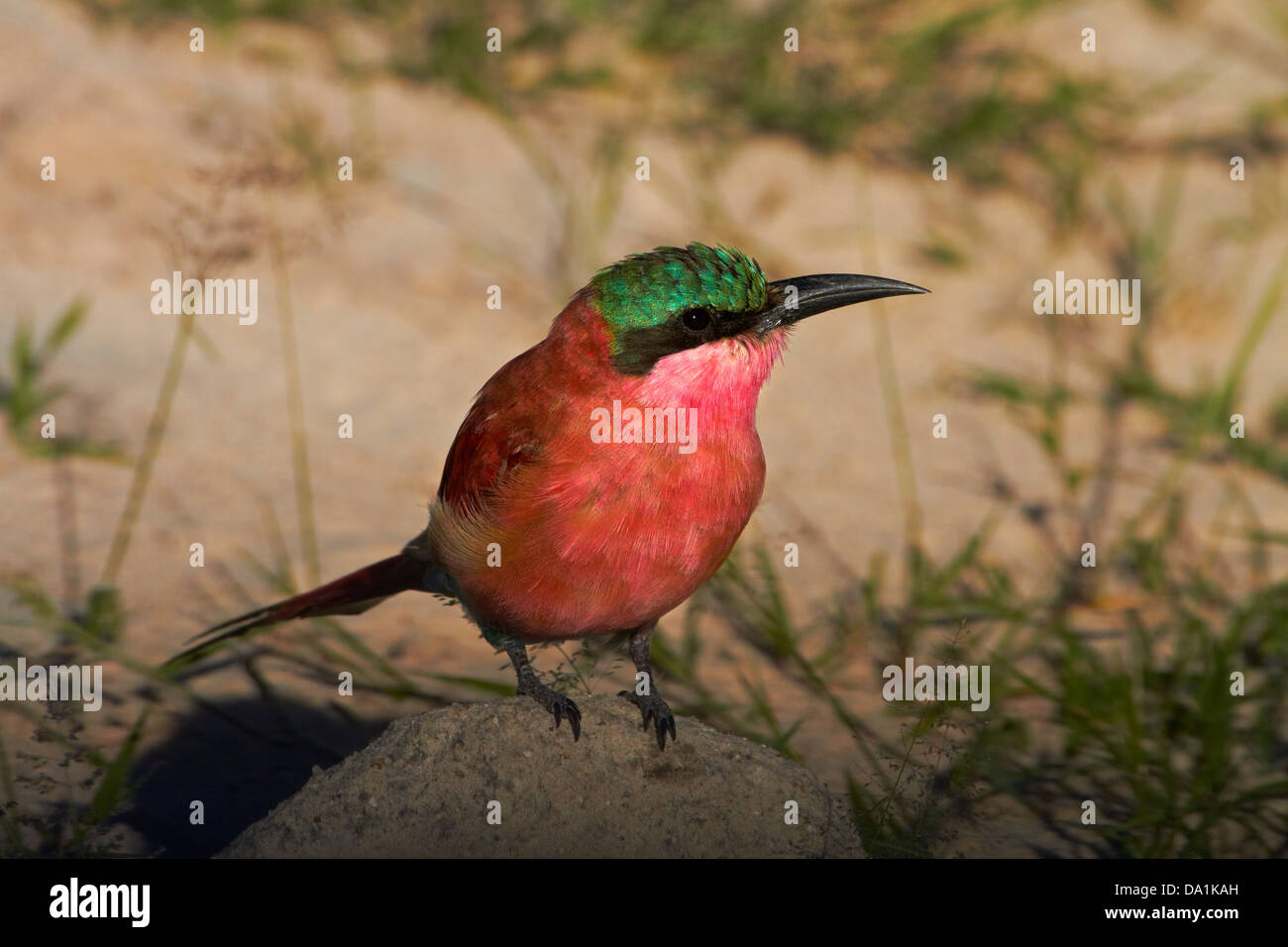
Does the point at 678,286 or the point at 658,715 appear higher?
the point at 678,286

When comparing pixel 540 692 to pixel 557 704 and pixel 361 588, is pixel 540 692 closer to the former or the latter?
pixel 557 704

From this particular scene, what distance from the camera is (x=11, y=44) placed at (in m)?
7.16

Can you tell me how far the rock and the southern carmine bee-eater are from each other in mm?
93

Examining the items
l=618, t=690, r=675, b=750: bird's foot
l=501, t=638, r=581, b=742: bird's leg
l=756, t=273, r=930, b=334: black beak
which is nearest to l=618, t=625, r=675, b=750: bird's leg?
l=618, t=690, r=675, b=750: bird's foot

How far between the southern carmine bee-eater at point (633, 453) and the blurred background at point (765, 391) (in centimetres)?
37

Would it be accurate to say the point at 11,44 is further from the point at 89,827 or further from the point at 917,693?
the point at 917,693

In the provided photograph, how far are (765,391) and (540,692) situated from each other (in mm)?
3681

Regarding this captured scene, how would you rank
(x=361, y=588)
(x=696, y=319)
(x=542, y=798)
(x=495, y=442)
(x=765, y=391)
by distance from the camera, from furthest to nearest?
1. (x=765, y=391)
2. (x=361, y=588)
3. (x=495, y=442)
4. (x=696, y=319)
5. (x=542, y=798)

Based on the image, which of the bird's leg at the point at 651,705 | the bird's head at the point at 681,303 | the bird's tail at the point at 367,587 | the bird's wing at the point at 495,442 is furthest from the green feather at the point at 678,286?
the bird's tail at the point at 367,587

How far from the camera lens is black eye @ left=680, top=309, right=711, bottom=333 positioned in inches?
124

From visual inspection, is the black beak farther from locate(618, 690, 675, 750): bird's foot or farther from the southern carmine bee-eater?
locate(618, 690, 675, 750): bird's foot

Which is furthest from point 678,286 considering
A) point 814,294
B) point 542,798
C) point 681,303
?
point 542,798

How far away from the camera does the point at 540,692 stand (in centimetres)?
322
